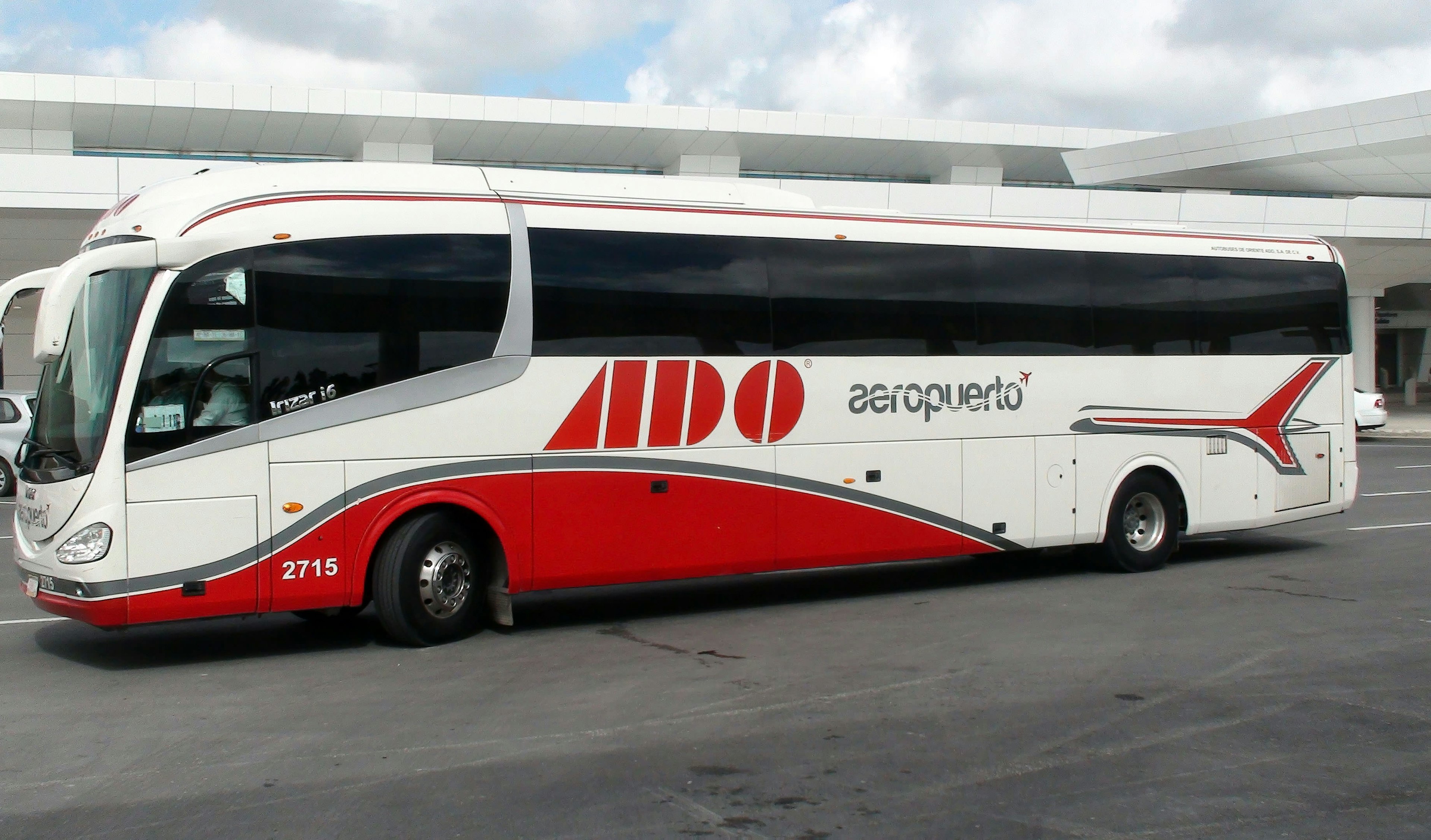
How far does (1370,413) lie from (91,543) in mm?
35048

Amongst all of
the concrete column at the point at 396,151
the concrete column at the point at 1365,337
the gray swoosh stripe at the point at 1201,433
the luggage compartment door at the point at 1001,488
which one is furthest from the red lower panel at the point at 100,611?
the concrete column at the point at 1365,337

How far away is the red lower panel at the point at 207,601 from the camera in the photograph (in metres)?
8.02

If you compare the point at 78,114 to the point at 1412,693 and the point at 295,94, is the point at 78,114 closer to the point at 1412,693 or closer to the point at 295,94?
the point at 295,94

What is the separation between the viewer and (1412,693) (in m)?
7.25

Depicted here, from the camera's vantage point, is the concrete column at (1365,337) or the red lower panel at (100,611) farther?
the concrete column at (1365,337)

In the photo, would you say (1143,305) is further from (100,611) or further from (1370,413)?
(1370,413)

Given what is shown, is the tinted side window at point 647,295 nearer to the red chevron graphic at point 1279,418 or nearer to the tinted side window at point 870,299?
the tinted side window at point 870,299

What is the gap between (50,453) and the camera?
27.2ft

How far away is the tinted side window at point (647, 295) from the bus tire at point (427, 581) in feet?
5.10

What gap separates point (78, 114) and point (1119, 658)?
115 feet

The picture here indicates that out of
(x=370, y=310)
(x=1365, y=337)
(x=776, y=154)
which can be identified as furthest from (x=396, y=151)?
(x=1365, y=337)

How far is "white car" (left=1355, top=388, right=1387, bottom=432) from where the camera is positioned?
1371 inches

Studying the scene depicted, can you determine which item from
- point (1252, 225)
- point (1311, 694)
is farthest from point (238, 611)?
point (1252, 225)

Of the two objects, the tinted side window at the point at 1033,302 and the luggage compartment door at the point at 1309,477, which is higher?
the tinted side window at the point at 1033,302
